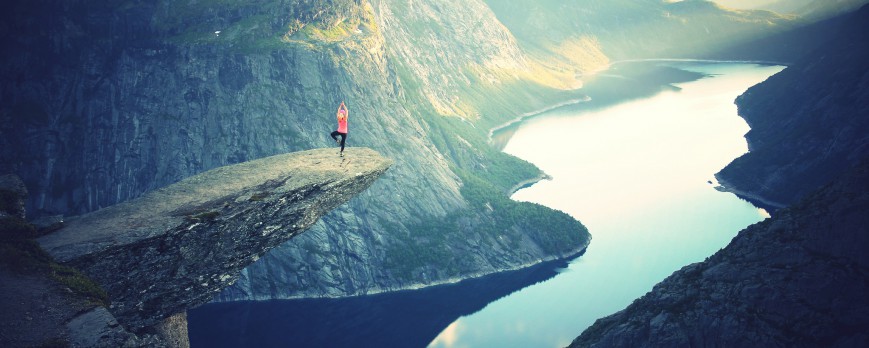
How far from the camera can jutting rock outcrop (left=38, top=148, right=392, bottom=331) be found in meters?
23.8

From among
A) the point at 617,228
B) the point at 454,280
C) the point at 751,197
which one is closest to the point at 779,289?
the point at 454,280

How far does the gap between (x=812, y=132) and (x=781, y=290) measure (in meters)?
134

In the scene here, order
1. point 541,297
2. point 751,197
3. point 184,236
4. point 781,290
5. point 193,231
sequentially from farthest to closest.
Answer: point 751,197 < point 541,297 < point 781,290 < point 193,231 < point 184,236

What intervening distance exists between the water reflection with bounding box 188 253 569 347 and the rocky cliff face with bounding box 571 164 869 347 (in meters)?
49.8

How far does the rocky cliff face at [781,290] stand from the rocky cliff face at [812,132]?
10624 cm

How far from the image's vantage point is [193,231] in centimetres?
2538

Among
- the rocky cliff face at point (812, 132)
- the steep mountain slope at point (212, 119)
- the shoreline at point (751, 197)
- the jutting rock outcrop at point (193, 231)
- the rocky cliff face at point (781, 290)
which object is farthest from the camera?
the shoreline at point (751, 197)

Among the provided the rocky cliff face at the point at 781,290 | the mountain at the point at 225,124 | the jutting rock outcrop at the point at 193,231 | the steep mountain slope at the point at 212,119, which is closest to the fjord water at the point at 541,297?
the mountain at the point at 225,124

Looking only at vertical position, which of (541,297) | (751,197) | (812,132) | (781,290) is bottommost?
(781,290)

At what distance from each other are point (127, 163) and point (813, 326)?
117520 millimetres

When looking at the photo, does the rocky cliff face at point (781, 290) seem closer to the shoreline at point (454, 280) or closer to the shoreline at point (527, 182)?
the shoreline at point (454, 280)

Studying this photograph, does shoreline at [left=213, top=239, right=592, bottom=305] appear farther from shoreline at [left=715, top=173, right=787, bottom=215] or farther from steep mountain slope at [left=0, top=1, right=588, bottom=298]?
shoreline at [left=715, top=173, right=787, bottom=215]

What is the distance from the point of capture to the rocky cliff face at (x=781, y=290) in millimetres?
37438

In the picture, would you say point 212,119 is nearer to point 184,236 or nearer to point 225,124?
point 225,124
